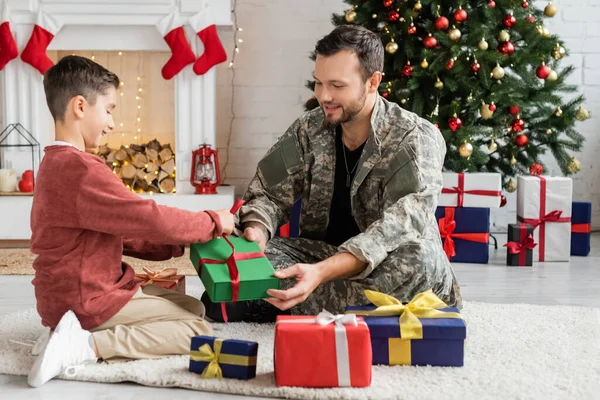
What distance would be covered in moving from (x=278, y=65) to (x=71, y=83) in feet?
8.67

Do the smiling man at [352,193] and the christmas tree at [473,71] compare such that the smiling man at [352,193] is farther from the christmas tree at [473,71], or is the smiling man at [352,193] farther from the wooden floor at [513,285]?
the christmas tree at [473,71]

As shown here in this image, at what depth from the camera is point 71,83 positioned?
220 cm

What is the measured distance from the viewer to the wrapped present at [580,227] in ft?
13.3

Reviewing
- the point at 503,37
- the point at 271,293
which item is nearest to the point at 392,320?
the point at 271,293

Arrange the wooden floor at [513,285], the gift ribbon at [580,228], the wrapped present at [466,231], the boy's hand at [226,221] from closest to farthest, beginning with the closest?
the boy's hand at [226,221] < the wooden floor at [513,285] < the wrapped present at [466,231] < the gift ribbon at [580,228]

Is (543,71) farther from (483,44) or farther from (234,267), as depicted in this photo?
(234,267)

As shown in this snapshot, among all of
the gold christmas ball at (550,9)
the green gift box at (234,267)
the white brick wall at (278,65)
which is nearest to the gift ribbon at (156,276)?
the green gift box at (234,267)

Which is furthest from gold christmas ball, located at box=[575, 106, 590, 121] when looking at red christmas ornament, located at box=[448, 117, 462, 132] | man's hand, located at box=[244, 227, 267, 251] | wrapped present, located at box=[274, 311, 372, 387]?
wrapped present, located at box=[274, 311, 372, 387]

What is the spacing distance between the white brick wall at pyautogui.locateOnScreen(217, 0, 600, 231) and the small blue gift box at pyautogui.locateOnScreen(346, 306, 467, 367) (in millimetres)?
2768

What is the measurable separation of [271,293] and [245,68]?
2.81m

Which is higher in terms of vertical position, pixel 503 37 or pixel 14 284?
pixel 503 37

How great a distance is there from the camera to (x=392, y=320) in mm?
2135

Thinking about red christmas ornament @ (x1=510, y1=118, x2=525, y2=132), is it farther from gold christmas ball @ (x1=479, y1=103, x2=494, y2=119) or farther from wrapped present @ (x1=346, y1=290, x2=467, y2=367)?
wrapped present @ (x1=346, y1=290, x2=467, y2=367)

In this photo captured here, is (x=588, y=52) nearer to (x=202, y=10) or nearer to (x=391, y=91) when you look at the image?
(x=391, y=91)
